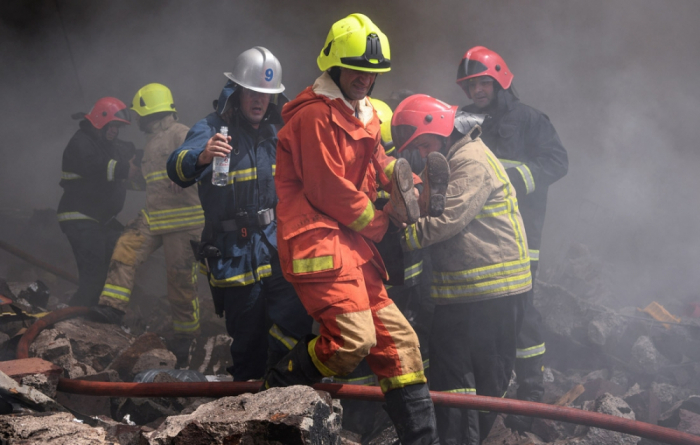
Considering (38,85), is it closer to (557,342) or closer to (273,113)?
(273,113)

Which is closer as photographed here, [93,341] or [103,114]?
[93,341]

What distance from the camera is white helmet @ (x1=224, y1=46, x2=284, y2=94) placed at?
352cm

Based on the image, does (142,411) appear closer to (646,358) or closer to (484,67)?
(484,67)

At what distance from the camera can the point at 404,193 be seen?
267 cm

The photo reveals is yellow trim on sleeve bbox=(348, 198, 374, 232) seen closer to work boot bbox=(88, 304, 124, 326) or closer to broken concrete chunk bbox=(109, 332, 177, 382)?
broken concrete chunk bbox=(109, 332, 177, 382)

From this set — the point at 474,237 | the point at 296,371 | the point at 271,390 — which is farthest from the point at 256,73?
the point at 271,390

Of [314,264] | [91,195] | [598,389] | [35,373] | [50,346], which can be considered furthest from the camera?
[91,195]

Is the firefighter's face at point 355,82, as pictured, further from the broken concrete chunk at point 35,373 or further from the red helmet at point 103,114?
the red helmet at point 103,114

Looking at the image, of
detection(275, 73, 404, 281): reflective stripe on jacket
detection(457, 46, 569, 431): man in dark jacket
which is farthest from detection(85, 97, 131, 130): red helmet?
detection(275, 73, 404, 281): reflective stripe on jacket

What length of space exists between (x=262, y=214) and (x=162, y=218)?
7.26ft

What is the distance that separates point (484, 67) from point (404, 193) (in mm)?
2681

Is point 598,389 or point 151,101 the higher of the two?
point 151,101

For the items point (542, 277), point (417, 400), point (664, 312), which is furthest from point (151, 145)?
point (664, 312)

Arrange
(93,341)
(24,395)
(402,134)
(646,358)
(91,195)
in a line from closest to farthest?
1. (24,395)
2. (402,134)
3. (93,341)
4. (646,358)
5. (91,195)
